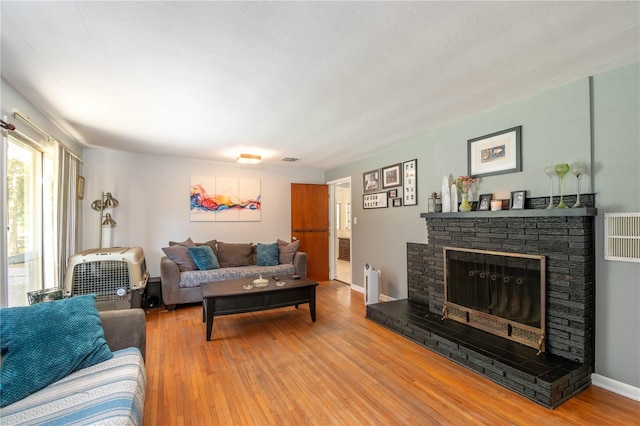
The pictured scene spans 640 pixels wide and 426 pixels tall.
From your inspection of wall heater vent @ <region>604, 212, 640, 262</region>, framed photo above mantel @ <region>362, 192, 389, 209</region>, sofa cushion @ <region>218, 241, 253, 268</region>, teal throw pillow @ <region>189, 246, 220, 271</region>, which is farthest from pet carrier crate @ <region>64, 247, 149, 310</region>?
wall heater vent @ <region>604, 212, 640, 262</region>

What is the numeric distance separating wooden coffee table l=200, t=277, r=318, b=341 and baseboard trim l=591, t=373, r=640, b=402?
2.58 meters

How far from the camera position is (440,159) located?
3.50m

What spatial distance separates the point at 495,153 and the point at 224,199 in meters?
4.33

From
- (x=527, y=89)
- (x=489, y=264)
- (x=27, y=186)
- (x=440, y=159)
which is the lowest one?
(x=489, y=264)

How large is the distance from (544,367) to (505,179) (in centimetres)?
162

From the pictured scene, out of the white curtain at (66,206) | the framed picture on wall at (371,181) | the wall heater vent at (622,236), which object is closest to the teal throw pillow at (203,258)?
the white curtain at (66,206)

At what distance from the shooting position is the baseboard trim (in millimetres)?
2049

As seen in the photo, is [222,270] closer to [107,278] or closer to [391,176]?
[107,278]

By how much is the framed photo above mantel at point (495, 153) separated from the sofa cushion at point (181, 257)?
398 centimetres

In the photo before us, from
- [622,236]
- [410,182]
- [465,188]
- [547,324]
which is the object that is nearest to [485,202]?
[465,188]

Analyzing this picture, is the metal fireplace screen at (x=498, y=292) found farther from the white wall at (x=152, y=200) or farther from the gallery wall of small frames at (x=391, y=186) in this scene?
the white wall at (x=152, y=200)

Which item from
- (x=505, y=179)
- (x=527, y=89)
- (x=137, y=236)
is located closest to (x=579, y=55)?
(x=527, y=89)

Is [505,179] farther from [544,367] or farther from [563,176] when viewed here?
[544,367]

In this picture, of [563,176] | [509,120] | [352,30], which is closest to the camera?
[352,30]
